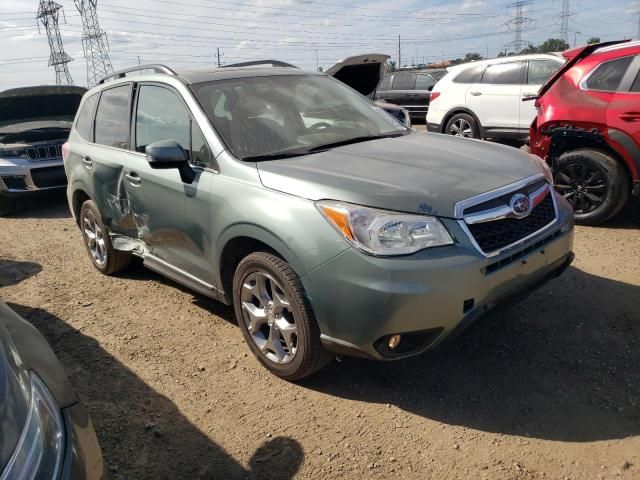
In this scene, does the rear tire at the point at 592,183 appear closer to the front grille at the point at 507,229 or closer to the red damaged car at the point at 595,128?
Answer: the red damaged car at the point at 595,128

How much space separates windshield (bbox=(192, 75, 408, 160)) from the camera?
331 cm

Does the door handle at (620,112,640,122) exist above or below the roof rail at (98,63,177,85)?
below

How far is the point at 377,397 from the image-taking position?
2.96 meters

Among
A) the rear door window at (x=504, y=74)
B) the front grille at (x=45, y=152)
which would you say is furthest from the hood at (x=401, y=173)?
the rear door window at (x=504, y=74)

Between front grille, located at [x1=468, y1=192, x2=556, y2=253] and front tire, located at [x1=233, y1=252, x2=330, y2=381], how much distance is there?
0.94 m

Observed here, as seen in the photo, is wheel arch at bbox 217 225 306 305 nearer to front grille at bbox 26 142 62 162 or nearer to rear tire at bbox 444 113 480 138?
front grille at bbox 26 142 62 162

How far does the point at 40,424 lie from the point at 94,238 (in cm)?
387

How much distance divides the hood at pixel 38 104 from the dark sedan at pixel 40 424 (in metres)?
7.85

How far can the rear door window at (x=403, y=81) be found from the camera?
1448 cm

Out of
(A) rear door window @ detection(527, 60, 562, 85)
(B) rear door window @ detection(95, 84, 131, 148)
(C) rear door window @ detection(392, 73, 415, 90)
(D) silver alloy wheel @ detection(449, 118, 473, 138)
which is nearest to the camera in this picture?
(B) rear door window @ detection(95, 84, 131, 148)

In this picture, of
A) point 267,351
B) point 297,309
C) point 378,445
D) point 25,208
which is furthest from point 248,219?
point 25,208

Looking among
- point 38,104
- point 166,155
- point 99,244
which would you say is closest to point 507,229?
point 166,155

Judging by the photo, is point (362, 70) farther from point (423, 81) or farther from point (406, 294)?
point (423, 81)

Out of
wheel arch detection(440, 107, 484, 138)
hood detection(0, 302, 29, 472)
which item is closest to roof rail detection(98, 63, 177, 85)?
hood detection(0, 302, 29, 472)
